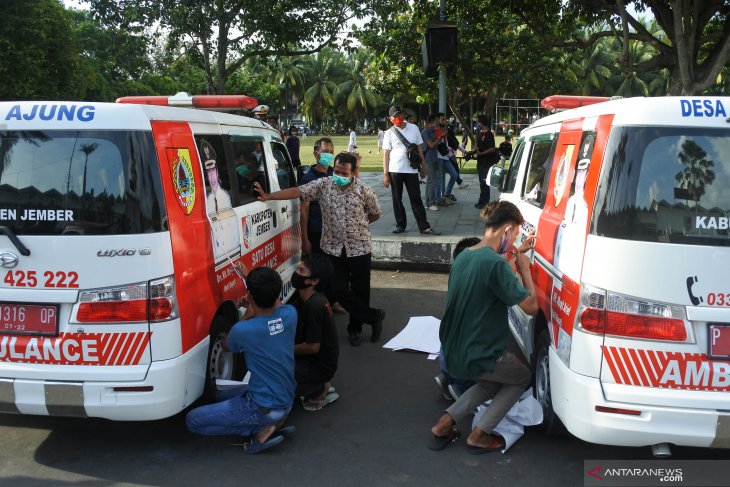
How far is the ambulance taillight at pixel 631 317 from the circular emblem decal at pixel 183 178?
7.28ft

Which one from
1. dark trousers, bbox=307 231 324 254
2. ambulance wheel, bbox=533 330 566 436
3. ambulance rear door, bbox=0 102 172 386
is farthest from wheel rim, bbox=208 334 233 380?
dark trousers, bbox=307 231 324 254

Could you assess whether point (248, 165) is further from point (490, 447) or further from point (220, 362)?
point (490, 447)

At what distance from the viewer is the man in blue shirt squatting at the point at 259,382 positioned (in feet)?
12.0

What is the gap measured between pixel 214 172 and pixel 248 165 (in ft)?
2.77

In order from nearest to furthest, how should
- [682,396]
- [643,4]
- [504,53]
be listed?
[682,396] → [643,4] → [504,53]

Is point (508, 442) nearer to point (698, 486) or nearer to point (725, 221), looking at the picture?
point (698, 486)

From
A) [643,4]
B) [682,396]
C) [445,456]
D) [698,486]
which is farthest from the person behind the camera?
[643,4]

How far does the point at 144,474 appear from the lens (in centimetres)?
349

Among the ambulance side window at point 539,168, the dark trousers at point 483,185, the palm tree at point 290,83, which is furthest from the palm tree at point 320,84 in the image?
the ambulance side window at point 539,168

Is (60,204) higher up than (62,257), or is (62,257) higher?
(60,204)

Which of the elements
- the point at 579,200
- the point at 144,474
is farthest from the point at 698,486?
the point at 144,474

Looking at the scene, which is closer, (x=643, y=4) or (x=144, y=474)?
(x=144, y=474)

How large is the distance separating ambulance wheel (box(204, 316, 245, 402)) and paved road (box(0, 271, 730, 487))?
341 mm

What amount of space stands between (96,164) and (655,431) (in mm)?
3080
